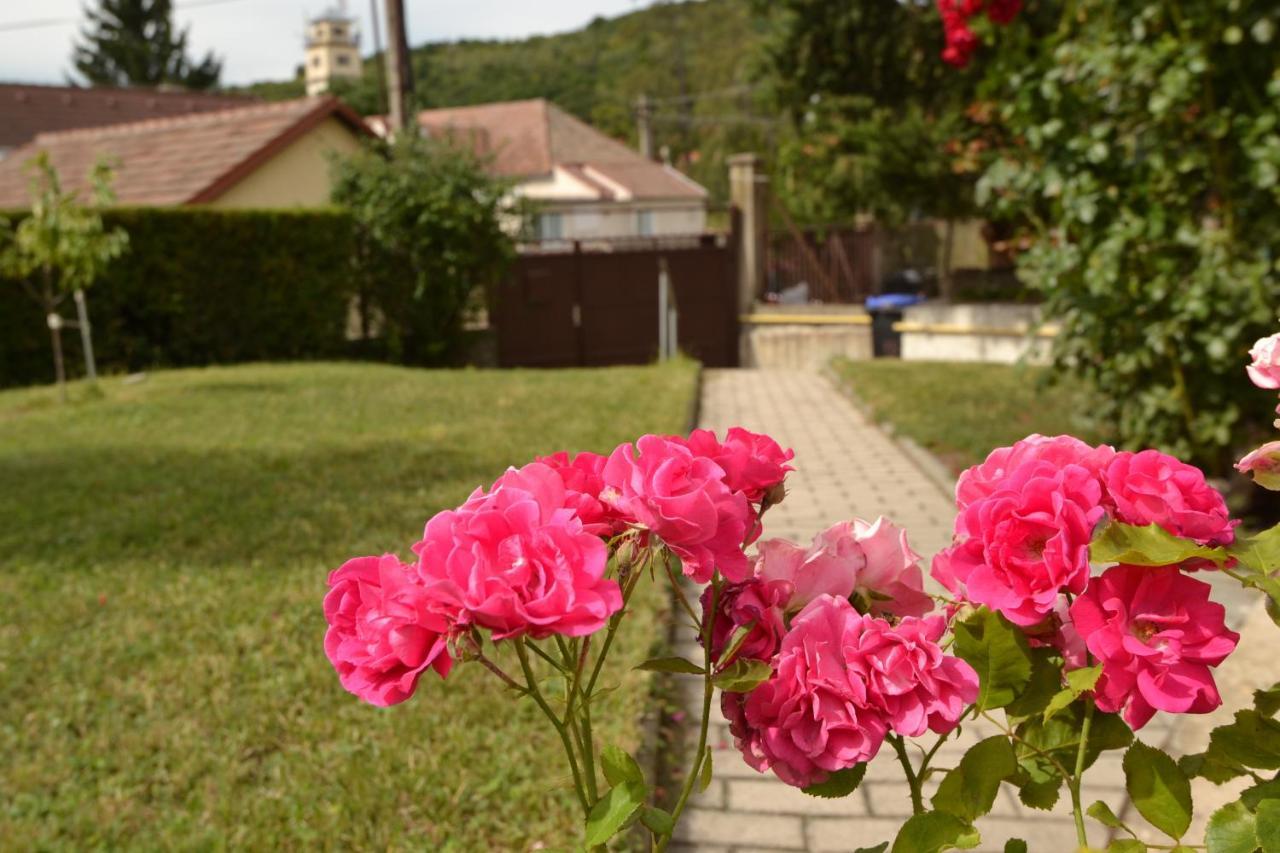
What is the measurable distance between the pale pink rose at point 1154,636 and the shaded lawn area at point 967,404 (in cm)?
552

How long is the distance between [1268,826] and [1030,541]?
0.30m

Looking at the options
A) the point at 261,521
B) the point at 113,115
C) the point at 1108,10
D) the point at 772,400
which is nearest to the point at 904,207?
the point at 772,400

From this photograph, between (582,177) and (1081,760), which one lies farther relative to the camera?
(582,177)

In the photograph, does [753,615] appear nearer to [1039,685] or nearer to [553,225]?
[1039,685]

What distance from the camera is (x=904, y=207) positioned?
1680cm

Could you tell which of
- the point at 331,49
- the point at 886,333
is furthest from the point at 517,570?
the point at 331,49

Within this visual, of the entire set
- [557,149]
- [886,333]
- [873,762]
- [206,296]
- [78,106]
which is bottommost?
[886,333]

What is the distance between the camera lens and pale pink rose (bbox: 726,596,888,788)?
1051 millimetres

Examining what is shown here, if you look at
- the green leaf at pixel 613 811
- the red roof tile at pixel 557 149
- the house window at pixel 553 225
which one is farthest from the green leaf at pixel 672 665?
the red roof tile at pixel 557 149

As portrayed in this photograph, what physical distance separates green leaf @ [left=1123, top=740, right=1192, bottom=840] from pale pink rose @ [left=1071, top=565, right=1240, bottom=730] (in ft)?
0.23

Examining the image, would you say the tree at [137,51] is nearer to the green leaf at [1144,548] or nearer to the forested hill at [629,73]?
the forested hill at [629,73]

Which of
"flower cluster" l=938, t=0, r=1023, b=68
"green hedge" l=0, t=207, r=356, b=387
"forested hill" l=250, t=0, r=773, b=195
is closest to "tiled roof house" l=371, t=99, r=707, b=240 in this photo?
"forested hill" l=250, t=0, r=773, b=195

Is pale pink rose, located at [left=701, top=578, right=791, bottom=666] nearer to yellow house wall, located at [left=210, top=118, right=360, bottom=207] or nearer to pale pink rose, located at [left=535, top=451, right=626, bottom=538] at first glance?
pale pink rose, located at [left=535, top=451, right=626, bottom=538]

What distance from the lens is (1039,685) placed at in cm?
116
